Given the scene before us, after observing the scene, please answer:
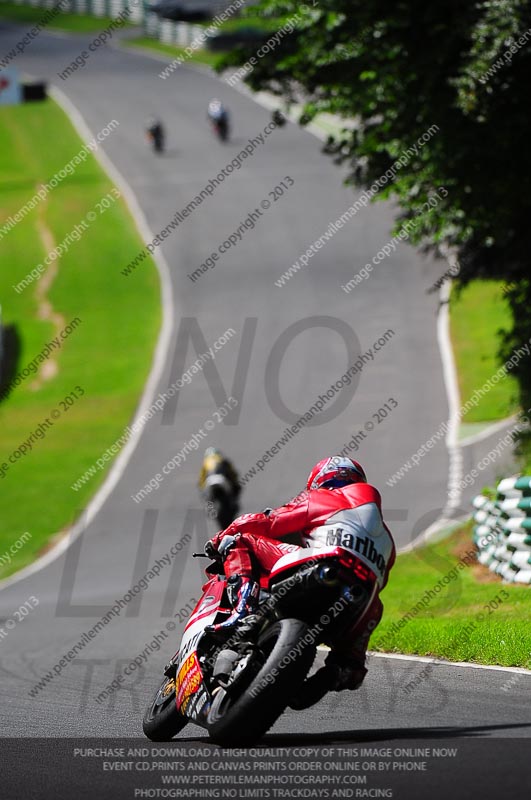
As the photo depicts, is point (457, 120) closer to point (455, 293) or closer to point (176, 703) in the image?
point (455, 293)

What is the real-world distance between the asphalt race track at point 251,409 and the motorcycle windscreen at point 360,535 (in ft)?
3.20

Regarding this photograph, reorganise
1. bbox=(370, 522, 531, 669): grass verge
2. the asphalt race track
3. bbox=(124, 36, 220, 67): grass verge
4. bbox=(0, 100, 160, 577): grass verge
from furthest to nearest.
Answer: bbox=(124, 36, 220, 67): grass verge < bbox=(0, 100, 160, 577): grass verge < bbox=(370, 522, 531, 669): grass verge < the asphalt race track

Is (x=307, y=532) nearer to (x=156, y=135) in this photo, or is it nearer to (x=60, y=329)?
(x=60, y=329)

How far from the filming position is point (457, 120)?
19.0 metres

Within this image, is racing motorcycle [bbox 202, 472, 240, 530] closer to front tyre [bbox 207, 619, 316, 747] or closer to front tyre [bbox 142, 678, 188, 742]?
front tyre [bbox 142, 678, 188, 742]

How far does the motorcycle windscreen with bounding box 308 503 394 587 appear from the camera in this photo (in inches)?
269

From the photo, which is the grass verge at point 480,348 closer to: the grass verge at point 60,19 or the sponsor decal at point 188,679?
the sponsor decal at point 188,679

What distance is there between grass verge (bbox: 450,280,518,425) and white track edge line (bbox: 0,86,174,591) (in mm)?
7503

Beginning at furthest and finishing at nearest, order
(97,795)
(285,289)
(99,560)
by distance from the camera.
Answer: (285,289)
(99,560)
(97,795)

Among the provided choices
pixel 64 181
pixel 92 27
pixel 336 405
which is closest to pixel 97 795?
pixel 336 405

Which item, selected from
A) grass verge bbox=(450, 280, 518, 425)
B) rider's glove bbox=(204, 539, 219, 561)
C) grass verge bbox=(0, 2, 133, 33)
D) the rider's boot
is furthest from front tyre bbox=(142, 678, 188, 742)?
grass verge bbox=(0, 2, 133, 33)

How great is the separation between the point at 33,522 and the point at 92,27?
5721 centimetres

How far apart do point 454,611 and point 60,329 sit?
2490 centimetres

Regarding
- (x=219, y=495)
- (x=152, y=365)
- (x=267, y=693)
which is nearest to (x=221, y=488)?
(x=219, y=495)
